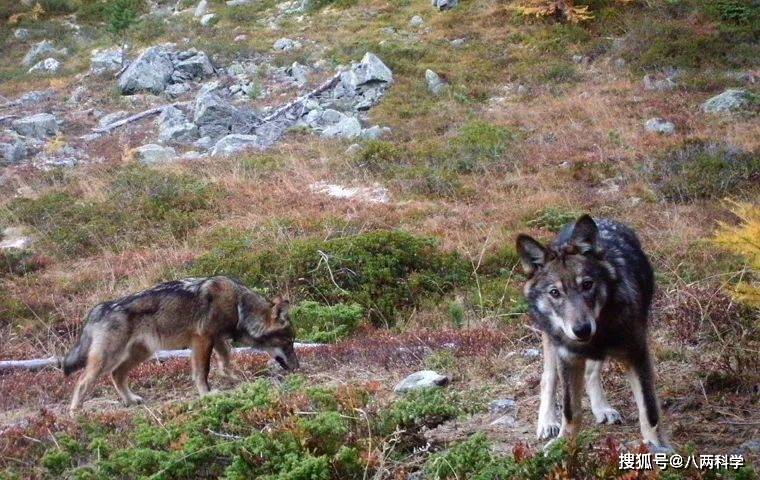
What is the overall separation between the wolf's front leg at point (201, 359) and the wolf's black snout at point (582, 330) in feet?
12.6

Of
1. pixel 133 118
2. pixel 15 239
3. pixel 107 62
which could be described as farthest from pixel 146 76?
pixel 15 239

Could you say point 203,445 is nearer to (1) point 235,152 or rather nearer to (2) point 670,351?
(2) point 670,351

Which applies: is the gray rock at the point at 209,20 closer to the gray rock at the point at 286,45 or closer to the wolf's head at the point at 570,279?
the gray rock at the point at 286,45

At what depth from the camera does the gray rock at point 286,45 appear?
94.4 feet

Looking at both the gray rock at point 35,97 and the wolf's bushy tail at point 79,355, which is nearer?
the wolf's bushy tail at point 79,355

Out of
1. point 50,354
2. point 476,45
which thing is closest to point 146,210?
point 50,354

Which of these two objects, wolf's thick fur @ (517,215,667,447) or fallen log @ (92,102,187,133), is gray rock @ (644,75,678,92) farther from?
wolf's thick fur @ (517,215,667,447)

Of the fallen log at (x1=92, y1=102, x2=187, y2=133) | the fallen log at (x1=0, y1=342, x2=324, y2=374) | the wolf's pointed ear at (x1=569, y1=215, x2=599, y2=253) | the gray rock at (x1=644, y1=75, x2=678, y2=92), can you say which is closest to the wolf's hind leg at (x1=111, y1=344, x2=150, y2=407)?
the fallen log at (x1=0, y1=342, x2=324, y2=374)

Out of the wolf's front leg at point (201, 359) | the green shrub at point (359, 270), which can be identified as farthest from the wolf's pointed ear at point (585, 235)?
the green shrub at point (359, 270)

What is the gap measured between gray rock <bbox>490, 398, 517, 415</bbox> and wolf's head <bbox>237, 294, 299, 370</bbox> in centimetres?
246

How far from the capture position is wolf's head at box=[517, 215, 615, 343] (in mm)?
4062

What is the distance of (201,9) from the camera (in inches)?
1395

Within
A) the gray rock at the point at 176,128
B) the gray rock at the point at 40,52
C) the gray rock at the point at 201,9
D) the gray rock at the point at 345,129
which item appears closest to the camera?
the gray rock at the point at 345,129

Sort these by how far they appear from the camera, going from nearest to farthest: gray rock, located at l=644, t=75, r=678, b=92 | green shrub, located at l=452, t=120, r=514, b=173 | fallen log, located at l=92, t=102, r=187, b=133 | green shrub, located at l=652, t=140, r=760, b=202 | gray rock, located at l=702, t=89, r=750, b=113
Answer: green shrub, located at l=652, t=140, r=760, b=202 → green shrub, located at l=452, t=120, r=514, b=173 → gray rock, located at l=702, t=89, r=750, b=113 → gray rock, located at l=644, t=75, r=678, b=92 → fallen log, located at l=92, t=102, r=187, b=133
